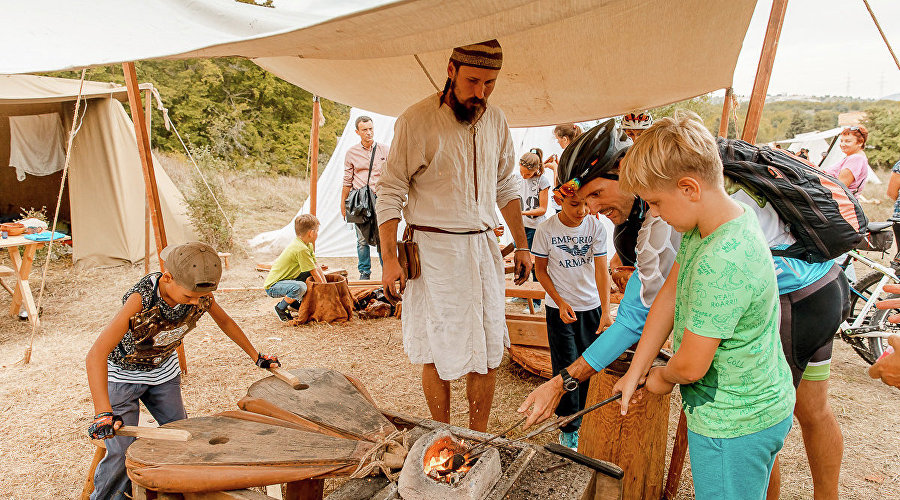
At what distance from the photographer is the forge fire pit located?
1.38 m

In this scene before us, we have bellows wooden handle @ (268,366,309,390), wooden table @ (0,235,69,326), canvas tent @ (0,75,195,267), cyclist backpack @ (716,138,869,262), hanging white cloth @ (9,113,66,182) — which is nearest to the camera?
cyclist backpack @ (716,138,869,262)

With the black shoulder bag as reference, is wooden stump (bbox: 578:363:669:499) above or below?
below

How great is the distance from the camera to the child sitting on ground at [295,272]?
194 inches

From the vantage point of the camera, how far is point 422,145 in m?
2.21

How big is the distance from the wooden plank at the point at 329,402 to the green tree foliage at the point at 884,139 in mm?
22315

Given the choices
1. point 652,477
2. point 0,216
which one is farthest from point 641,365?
point 0,216

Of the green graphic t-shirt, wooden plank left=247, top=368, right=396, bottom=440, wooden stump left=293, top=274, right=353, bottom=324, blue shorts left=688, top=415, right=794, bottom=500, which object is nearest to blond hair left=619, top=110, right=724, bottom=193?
the green graphic t-shirt

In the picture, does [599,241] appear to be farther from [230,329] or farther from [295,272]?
[295,272]

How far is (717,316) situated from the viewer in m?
1.16

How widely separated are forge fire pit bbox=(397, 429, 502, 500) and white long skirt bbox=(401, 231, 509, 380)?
0.70m

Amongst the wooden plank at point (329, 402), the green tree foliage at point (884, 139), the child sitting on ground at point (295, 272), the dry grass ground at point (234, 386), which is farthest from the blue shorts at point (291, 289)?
the green tree foliage at point (884, 139)

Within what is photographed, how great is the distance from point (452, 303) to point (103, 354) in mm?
1344

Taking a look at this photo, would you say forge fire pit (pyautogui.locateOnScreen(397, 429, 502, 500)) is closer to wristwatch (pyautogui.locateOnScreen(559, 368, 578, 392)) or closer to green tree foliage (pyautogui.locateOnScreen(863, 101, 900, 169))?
wristwatch (pyautogui.locateOnScreen(559, 368, 578, 392))

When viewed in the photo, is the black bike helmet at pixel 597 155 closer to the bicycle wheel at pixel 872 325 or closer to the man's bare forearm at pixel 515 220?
the man's bare forearm at pixel 515 220
